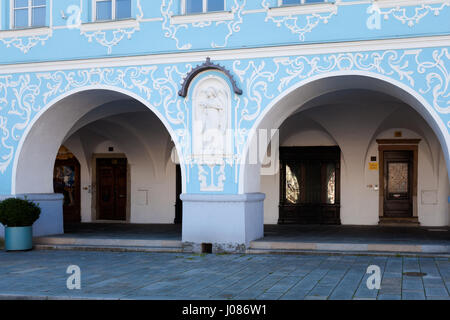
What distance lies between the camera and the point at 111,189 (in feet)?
64.0

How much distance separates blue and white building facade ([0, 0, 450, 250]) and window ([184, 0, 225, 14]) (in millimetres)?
24

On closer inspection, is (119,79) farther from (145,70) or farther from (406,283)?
(406,283)

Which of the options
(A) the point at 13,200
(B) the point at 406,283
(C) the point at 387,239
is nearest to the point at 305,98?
(C) the point at 387,239

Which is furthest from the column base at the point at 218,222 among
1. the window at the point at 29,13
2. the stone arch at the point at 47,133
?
the window at the point at 29,13

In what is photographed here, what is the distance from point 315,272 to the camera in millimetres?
9133

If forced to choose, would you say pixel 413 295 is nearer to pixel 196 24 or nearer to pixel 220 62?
pixel 220 62

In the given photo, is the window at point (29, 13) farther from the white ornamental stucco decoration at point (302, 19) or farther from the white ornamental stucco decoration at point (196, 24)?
the white ornamental stucco decoration at point (302, 19)

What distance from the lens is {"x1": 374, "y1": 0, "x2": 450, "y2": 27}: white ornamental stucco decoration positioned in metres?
10.7

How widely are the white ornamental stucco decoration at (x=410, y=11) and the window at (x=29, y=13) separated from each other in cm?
759

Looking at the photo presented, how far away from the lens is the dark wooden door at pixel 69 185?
19.8 m

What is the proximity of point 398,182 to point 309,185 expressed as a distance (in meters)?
2.64

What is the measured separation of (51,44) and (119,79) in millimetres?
1937

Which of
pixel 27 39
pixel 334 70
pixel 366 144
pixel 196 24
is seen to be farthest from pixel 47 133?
pixel 366 144

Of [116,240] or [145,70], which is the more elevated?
[145,70]
